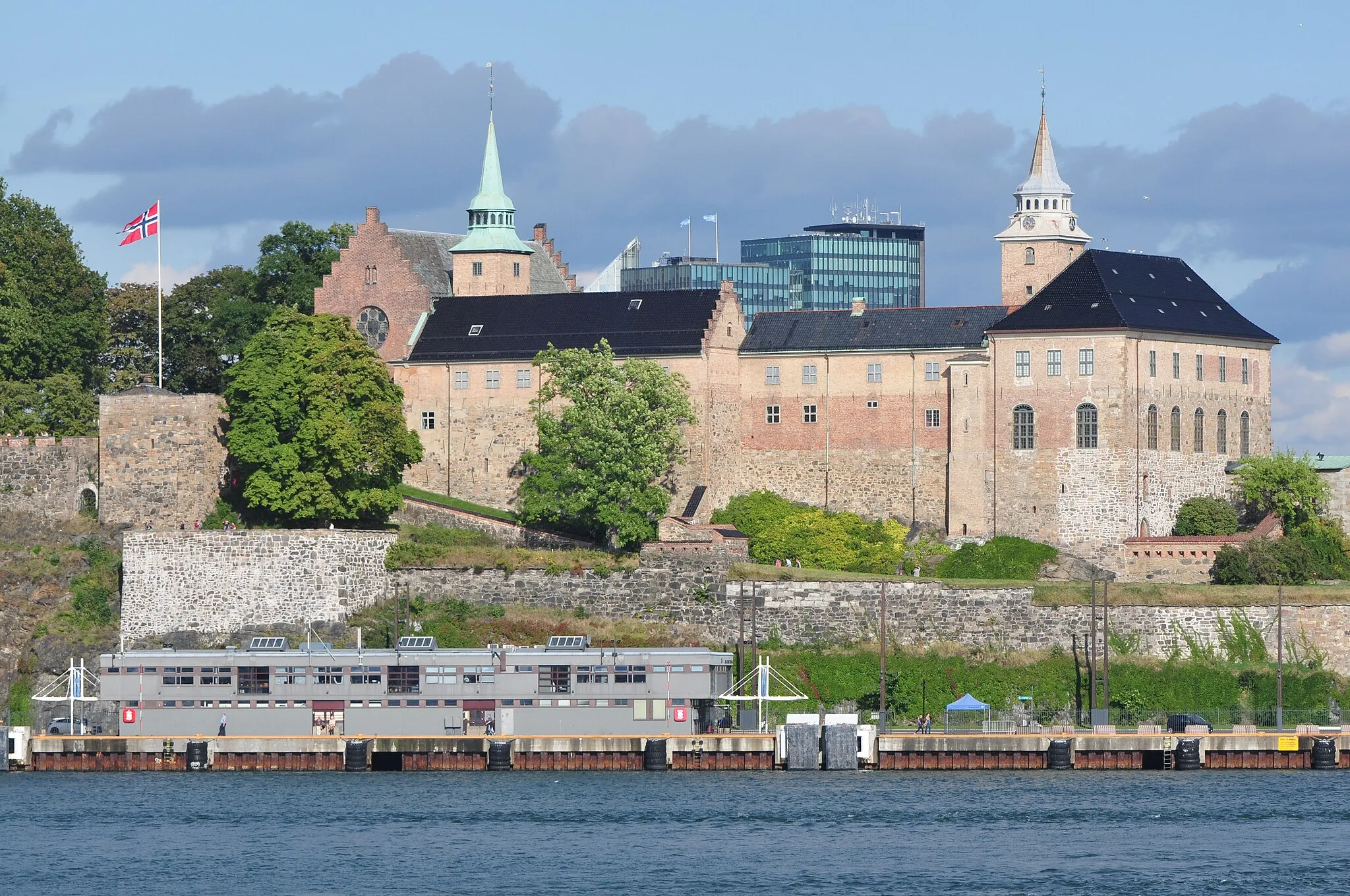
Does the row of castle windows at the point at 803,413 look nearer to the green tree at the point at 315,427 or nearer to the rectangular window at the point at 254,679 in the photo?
the green tree at the point at 315,427

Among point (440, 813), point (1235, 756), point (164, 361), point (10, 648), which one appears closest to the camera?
point (440, 813)

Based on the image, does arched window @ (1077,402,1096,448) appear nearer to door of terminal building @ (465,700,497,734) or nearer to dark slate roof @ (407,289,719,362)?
dark slate roof @ (407,289,719,362)

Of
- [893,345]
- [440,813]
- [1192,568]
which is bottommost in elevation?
[440,813]

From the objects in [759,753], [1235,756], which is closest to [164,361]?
[759,753]

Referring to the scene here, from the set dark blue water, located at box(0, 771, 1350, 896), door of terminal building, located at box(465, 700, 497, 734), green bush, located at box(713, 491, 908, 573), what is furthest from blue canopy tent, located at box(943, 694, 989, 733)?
door of terminal building, located at box(465, 700, 497, 734)

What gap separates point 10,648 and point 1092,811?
37.7 m

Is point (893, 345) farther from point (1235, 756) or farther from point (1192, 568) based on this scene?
point (1235, 756)

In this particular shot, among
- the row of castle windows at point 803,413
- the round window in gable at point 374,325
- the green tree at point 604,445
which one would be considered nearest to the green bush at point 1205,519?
the row of castle windows at point 803,413

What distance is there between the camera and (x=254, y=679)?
9575 cm

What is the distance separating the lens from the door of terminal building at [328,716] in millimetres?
95438

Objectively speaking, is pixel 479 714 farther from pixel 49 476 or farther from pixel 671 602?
pixel 49 476

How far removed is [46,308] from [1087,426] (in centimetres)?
3999

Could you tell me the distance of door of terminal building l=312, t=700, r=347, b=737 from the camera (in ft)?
313

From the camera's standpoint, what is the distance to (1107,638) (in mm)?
100125
